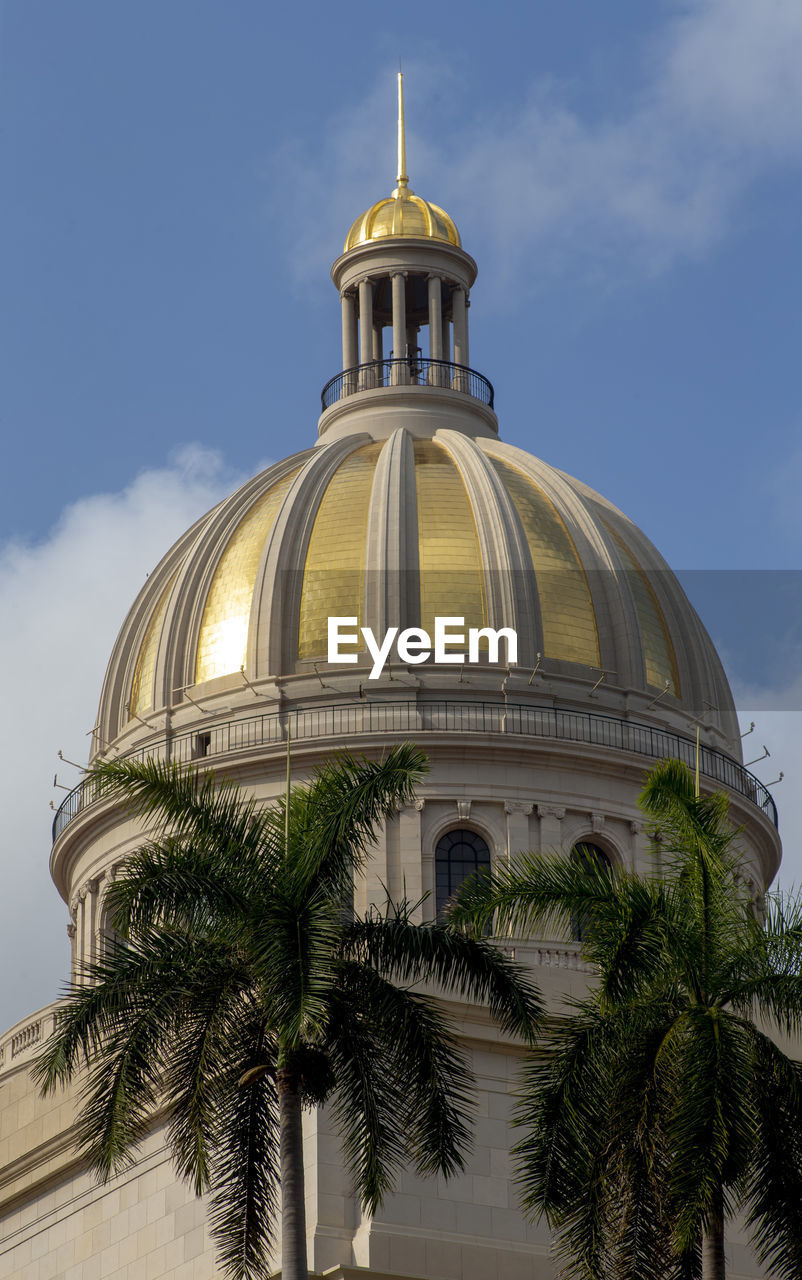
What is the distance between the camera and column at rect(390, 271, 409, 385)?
216ft

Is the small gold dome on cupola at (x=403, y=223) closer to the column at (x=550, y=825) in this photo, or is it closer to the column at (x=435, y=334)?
the column at (x=435, y=334)

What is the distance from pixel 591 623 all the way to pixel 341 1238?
22333 millimetres

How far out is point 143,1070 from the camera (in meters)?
28.6

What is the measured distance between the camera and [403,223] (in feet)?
222

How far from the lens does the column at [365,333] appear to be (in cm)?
6619

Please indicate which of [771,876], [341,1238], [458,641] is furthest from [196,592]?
[341,1238]

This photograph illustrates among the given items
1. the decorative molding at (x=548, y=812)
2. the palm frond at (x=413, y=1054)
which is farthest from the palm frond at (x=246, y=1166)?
the decorative molding at (x=548, y=812)

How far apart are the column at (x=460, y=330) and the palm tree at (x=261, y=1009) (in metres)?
38.3

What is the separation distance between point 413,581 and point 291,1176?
28.9 m

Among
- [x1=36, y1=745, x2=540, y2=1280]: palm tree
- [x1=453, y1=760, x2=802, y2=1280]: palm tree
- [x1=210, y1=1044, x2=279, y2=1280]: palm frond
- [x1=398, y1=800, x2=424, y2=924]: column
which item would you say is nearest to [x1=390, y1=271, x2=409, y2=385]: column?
[x1=398, y1=800, x2=424, y2=924]: column

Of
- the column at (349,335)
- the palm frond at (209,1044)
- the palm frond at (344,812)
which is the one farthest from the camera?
the column at (349,335)

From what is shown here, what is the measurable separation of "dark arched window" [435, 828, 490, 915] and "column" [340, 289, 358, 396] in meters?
16.4

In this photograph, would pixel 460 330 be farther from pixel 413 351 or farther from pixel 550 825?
pixel 550 825

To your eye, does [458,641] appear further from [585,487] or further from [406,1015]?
[406,1015]
